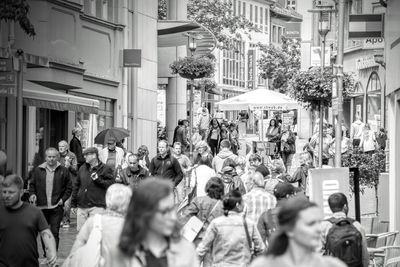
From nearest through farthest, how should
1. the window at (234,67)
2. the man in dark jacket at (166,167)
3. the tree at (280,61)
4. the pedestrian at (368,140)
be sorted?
the man in dark jacket at (166,167), the pedestrian at (368,140), the tree at (280,61), the window at (234,67)

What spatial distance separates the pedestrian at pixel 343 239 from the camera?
11.4 m

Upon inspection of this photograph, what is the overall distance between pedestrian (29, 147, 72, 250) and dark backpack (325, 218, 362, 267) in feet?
21.6

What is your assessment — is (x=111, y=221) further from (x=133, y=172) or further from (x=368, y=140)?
(x=368, y=140)

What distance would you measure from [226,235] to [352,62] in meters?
42.6

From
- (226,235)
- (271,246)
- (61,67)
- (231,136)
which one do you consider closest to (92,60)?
(61,67)

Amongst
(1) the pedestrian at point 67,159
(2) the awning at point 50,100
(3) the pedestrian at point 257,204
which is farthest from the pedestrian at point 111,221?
(1) the pedestrian at point 67,159

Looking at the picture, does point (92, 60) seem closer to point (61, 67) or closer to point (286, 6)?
point (61, 67)

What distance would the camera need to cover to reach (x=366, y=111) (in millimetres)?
50031

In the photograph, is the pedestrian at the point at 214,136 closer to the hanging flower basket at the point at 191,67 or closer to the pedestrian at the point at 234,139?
the pedestrian at the point at 234,139

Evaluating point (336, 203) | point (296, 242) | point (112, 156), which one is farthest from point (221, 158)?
point (296, 242)

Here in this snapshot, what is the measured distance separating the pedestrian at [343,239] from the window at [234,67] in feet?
320

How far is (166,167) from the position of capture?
2234cm

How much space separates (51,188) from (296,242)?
11.5 metres

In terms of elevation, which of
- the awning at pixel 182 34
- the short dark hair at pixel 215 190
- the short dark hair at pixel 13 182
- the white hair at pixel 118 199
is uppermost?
the awning at pixel 182 34
